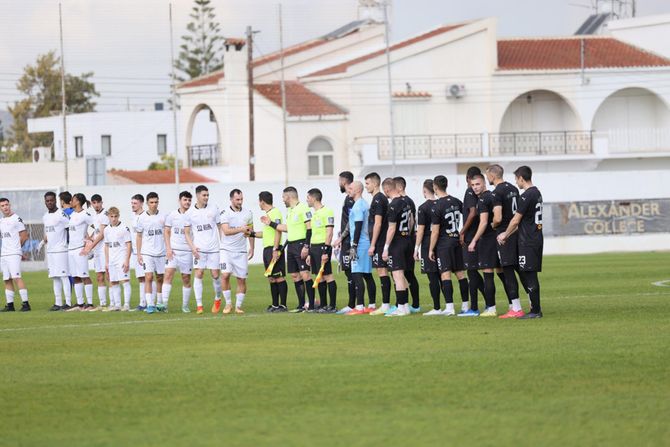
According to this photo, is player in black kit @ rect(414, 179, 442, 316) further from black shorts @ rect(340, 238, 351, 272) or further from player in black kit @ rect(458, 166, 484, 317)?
black shorts @ rect(340, 238, 351, 272)

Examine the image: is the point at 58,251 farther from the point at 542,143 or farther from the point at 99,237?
A: the point at 542,143

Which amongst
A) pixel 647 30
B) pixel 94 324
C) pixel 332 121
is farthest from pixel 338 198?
pixel 647 30

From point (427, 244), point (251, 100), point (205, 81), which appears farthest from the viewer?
point (205, 81)

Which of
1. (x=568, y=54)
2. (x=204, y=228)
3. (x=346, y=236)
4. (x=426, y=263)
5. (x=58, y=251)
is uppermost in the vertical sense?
(x=568, y=54)

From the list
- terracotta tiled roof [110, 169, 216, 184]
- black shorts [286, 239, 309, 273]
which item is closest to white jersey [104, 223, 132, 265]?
black shorts [286, 239, 309, 273]

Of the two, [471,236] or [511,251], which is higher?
[471,236]

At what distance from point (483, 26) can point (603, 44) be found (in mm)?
8812

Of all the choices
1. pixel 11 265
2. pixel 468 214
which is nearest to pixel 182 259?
→ pixel 11 265

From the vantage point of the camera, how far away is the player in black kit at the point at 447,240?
1895 centimetres

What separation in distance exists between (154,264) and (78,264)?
216cm

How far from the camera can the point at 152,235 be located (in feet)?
75.5

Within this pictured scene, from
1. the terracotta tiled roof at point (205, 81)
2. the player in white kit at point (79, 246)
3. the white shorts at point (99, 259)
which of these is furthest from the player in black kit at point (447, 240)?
the terracotta tiled roof at point (205, 81)

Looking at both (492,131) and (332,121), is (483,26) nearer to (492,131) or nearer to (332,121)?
(492,131)

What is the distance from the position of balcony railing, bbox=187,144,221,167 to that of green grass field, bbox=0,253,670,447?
4925cm
